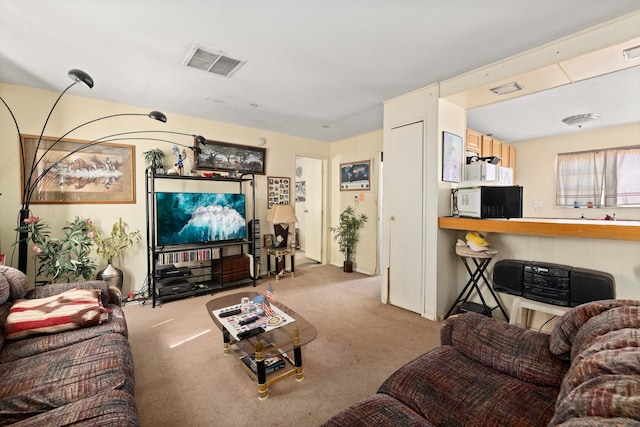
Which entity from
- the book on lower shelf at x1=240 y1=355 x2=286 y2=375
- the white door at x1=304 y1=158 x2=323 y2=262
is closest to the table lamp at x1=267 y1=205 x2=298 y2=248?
the white door at x1=304 y1=158 x2=323 y2=262

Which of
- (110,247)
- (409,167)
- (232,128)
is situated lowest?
(110,247)

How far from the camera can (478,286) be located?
2941mm

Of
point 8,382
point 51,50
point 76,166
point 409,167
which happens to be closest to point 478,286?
point 409,167

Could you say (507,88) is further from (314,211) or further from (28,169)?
(28,169)

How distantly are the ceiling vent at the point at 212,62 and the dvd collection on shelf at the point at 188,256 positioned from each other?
2.12 metres

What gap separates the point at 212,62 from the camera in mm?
2398

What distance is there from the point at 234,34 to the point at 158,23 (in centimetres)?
50

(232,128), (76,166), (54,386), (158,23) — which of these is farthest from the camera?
(232,128)

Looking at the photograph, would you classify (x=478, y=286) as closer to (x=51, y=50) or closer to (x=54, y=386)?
(x=54, y=386)

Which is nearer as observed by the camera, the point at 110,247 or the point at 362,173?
the point at 110,247

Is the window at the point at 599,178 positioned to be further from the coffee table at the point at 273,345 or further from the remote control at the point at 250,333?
the remote control at the point at 250,333

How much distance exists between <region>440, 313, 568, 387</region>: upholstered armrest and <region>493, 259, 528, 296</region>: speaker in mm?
1147

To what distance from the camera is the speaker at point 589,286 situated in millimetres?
2006

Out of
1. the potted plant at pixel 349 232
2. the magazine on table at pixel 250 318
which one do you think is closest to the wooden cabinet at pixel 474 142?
the potted plant at pixel 349 232
